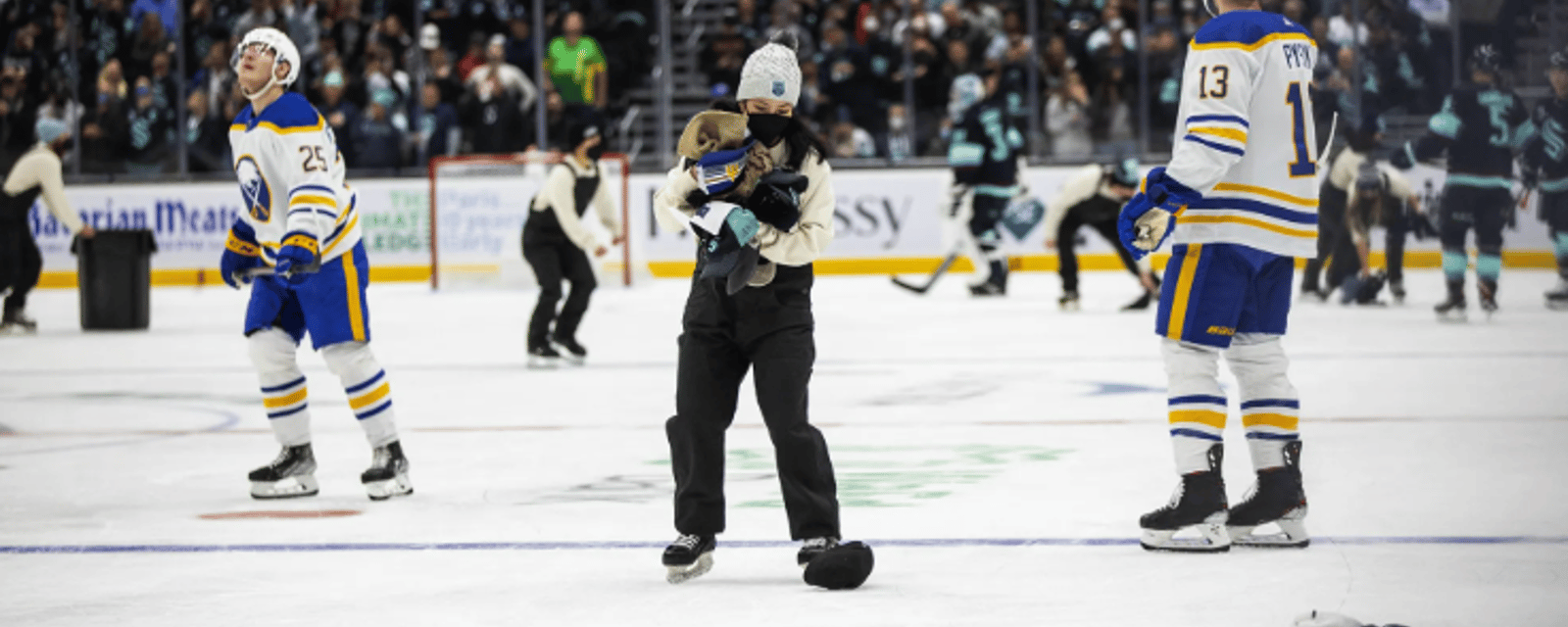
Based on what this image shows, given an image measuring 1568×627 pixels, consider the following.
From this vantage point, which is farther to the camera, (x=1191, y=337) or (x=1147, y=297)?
(x=1147, y=297)

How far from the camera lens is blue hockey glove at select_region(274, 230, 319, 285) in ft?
17.8

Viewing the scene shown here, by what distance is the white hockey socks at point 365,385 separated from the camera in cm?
572

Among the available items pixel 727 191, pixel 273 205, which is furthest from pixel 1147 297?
pixel 727 191

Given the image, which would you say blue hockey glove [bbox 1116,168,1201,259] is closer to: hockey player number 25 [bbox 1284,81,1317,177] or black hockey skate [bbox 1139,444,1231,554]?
hockey player number 25 [bbox 1284,81,1317,177]

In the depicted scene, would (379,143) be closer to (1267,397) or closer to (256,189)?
(256,189)

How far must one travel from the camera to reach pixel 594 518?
521 cm

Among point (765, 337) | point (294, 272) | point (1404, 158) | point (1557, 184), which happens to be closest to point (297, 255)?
point (294, 272)

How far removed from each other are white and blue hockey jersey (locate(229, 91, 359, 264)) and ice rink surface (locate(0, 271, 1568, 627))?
2.54 feet

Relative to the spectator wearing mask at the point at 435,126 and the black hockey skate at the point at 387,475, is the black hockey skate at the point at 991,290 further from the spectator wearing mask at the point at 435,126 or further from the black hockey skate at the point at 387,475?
the black hockey skate at the point at 387,475

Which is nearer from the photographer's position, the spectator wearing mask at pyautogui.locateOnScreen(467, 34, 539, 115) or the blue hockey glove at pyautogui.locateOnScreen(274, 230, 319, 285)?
the blue hockey glove at pyautogui.locateOnScreen(274, 230, 319, 285)

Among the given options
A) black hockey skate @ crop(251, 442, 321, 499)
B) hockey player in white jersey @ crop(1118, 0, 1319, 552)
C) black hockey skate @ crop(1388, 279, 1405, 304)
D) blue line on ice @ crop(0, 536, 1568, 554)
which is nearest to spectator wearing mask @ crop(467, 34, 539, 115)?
black hockey skate @ crop(1388, 279, 1405, 304)

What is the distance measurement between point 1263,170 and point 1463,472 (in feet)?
5.28

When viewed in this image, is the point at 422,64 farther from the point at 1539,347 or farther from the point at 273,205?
the point at 273,205

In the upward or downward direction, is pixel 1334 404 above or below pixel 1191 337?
below
